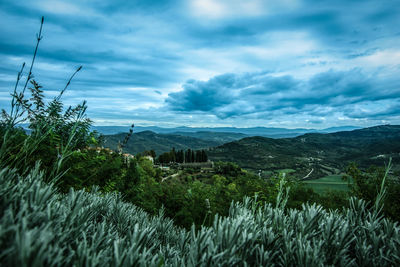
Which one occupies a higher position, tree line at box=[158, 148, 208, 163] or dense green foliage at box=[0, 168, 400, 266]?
dense green foliage at box=[0, 168, 400, 266]

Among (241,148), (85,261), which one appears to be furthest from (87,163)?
(241,148)

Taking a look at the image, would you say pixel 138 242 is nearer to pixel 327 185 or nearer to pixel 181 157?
pixel 327 185

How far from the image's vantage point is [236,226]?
1.13 meters

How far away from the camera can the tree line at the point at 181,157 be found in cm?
8428

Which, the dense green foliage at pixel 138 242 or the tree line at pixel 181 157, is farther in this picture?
the tree line at pixel 181 157

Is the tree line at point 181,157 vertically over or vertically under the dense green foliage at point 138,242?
under

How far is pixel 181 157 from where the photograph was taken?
284ft

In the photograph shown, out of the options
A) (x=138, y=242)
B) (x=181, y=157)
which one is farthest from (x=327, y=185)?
(x=181, y=157)

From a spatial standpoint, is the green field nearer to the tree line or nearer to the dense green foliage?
the dense green foliage

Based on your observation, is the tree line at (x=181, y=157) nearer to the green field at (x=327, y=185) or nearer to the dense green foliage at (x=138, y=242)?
the green field at (x=327, y=185)

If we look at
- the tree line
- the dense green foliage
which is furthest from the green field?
the tree line

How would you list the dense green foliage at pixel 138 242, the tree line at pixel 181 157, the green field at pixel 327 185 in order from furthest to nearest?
→ the tree line at pixel 181 157 < the green field at pixel 327 185 < the dense green foliage at pixel 138 242

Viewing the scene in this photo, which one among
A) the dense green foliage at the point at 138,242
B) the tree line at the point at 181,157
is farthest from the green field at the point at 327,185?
the tree line at the point at 181,157

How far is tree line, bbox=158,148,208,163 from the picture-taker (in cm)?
8428
